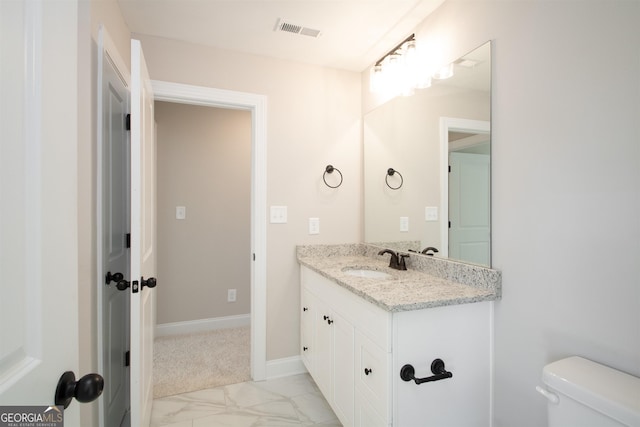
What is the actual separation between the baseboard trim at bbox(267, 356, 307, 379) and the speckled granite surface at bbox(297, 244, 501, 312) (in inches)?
31.5

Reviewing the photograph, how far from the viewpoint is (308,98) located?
8.02 ft

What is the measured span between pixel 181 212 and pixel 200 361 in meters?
1.42

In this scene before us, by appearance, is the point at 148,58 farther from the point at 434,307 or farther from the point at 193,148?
the point at 434,307

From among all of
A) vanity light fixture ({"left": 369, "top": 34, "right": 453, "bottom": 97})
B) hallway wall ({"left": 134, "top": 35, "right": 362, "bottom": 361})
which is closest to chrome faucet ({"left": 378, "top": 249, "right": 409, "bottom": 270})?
hallway wall ({"left": 134, "top": 35, "right": 362, "bottom": 361})

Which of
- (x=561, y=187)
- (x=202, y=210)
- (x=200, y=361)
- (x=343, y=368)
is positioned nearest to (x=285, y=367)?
(x=200, y=361)

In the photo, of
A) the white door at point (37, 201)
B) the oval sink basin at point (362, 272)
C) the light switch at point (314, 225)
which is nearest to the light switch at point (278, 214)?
the light switch at point (314, 225)

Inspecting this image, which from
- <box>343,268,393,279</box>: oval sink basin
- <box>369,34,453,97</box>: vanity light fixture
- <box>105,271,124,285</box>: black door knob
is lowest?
<box>343,268,393,279</box>: oval sink basin

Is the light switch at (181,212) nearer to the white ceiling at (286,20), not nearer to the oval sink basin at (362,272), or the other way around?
the white ceiling at (286,20)

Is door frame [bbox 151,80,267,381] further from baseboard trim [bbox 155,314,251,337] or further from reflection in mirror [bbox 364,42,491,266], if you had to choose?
baseboard trim [bbox 155,314,251,337]

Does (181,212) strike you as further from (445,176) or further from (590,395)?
(590,395)

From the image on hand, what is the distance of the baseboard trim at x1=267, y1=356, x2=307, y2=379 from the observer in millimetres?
2352

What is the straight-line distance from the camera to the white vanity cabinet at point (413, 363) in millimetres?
1256

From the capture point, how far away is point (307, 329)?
2.25 m

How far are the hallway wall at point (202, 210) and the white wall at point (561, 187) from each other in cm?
251
